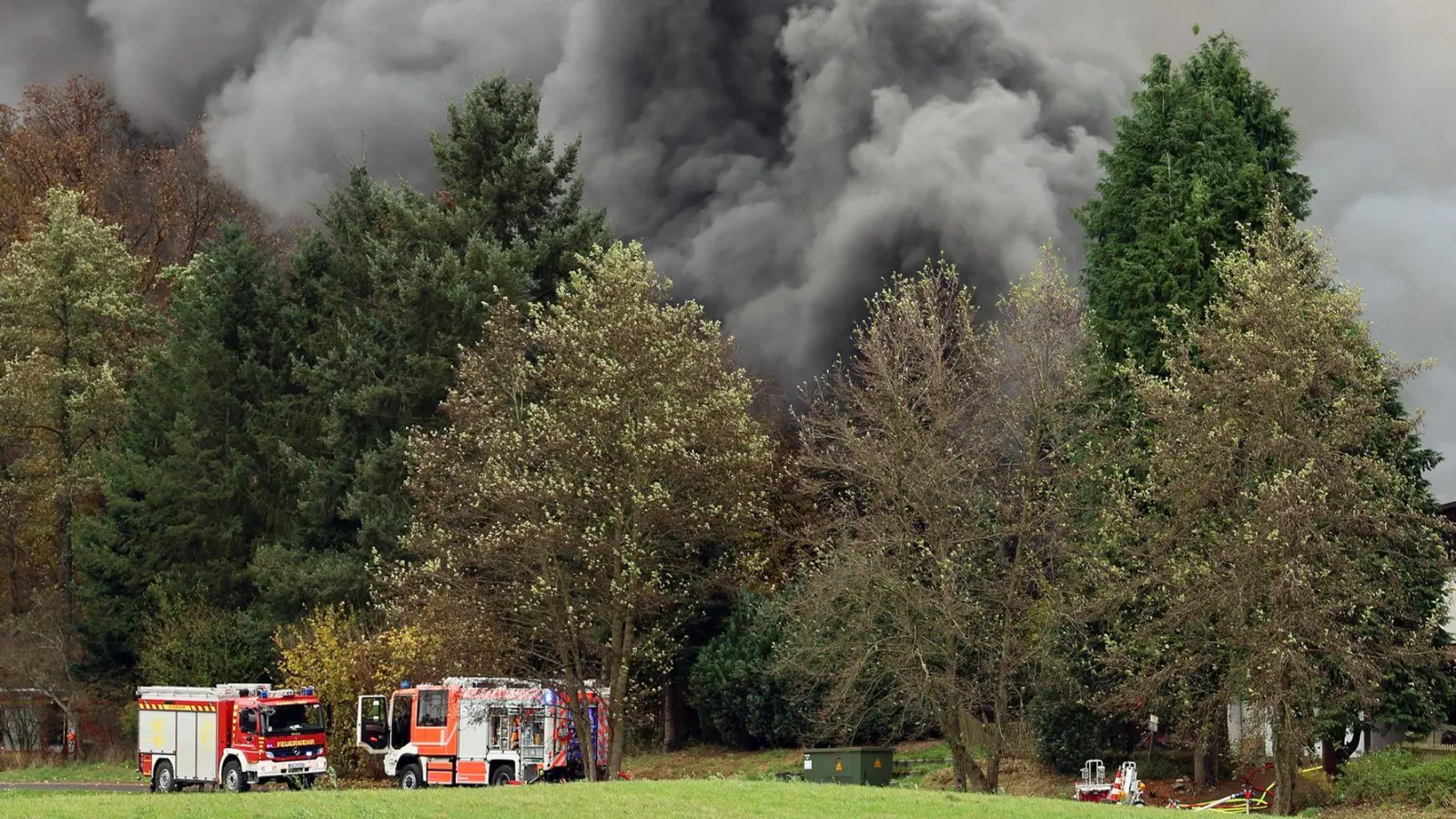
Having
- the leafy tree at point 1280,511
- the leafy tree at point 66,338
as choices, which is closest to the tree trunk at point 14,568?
the leafy tree at point 66,338

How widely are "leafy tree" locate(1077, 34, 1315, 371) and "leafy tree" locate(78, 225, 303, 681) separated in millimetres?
30144

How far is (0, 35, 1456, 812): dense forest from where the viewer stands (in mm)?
30438

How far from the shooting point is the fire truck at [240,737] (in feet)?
136

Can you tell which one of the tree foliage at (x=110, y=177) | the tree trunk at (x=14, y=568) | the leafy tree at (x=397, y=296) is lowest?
the tree trunk at (x=14, y=568)

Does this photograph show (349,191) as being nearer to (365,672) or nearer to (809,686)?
(365,672)

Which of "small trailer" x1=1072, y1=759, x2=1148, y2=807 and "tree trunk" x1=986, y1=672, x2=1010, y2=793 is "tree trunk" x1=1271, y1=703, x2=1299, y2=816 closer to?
"small trailer" x1=1072, y1=759, x2=1148, y2=807

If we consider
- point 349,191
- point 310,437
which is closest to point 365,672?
point 310,437

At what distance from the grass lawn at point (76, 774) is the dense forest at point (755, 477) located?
280 centimetres

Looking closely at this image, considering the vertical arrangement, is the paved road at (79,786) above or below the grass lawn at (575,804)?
below

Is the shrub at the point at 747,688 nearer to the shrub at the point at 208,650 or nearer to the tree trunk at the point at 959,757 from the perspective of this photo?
the tree trunk at the point at 959,757

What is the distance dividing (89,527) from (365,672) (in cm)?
1796

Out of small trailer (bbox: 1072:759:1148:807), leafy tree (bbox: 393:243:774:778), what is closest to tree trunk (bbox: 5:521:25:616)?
leafy tree (bbox: 393:243:774:778)

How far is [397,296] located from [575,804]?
31238 mm

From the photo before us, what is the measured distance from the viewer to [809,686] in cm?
3819
